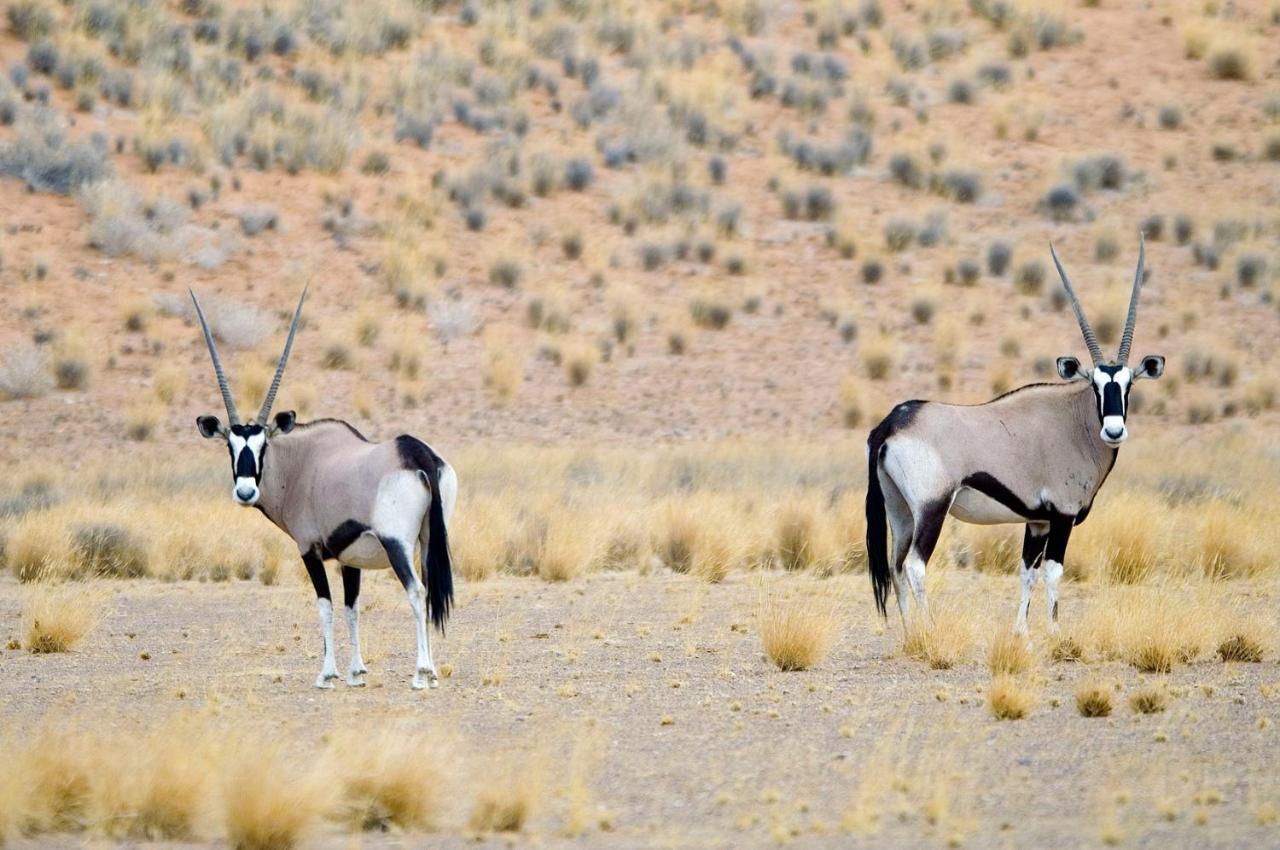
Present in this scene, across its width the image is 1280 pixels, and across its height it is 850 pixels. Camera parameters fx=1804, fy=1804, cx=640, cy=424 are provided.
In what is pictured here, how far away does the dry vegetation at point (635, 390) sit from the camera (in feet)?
31.2

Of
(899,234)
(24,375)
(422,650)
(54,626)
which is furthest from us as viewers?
(899,234)

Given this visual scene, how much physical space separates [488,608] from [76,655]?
4.05m

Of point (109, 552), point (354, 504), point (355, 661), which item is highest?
point (354, 504)

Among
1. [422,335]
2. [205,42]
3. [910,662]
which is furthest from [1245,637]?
→ [205,42]

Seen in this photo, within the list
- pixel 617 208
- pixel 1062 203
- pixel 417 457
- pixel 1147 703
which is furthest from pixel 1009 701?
pixel 1062 203

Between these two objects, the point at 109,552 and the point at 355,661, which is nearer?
the point at 355,661

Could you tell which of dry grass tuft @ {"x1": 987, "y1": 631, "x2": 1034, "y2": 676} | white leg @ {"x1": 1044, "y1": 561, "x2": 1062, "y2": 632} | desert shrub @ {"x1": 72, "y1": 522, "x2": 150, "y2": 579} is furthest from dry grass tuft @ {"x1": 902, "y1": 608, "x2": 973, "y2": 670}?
desert shrub @ {"x1": 72, "y1": 522, "x2": 150, "y2": 579}

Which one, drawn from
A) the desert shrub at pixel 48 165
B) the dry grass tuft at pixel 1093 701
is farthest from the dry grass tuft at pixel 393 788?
the desert shrub at pixel 48 165

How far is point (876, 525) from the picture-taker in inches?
533

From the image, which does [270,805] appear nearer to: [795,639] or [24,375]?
→ [795,639]

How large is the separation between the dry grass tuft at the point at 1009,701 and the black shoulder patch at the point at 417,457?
3.86 m

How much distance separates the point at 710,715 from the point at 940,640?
7.48ft

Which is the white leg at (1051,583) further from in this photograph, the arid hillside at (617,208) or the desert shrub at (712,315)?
the desert shrub at (712,315)

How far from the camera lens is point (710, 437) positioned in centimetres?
2997
